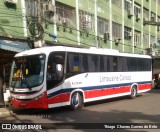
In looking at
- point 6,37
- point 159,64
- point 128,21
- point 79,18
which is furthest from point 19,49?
point 159,64

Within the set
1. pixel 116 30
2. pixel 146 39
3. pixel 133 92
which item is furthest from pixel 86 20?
pixel 146 39

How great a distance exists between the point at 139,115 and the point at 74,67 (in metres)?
3.66

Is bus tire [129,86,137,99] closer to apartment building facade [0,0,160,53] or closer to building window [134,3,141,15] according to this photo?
apartment building facade [0,0,160,53]

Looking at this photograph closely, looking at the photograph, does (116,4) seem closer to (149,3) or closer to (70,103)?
(149,3)

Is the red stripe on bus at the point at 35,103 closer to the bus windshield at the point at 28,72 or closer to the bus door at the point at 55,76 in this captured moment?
the bus door at the point at 55,76

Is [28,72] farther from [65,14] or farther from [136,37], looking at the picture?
[136,37]

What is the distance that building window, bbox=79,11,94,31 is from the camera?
83.1 feet

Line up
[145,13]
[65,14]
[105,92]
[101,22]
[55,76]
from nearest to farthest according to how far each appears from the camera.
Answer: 1. [55,76]
2. [105,92]
3. [65,14]
4. [101,22]
5. [145,13]

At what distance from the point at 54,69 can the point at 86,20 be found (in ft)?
45.3

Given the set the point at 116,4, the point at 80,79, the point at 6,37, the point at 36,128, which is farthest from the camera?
the point at 116,4

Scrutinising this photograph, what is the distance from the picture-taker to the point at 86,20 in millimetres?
25781

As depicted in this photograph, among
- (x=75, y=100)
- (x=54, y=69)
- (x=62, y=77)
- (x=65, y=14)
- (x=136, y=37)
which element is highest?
(x=65, y=14)

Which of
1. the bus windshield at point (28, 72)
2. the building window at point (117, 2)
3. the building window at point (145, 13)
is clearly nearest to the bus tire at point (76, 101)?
the bus windshield at point (28, 72)

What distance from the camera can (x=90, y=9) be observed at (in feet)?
87.5
